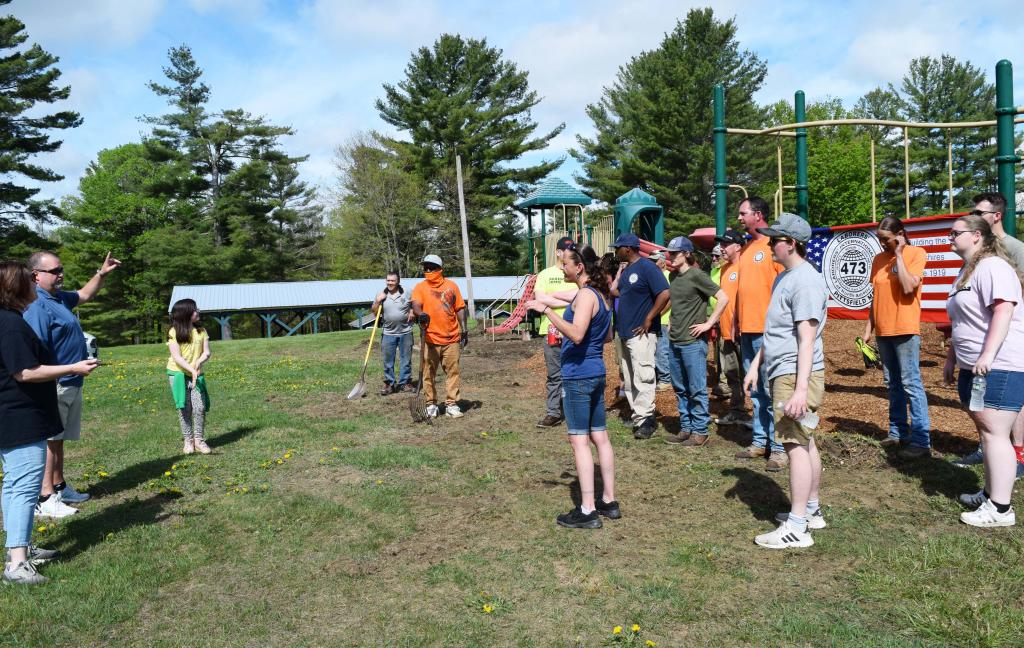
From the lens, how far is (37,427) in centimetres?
450

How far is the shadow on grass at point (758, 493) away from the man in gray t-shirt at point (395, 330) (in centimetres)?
616

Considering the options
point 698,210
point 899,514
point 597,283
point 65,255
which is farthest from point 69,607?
point 65,255

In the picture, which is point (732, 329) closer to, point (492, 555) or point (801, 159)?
point (801, 159)

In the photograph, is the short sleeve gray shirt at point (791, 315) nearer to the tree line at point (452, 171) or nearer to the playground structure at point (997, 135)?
the playground structure at point (997, 135)

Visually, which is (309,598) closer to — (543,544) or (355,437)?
(543,544)

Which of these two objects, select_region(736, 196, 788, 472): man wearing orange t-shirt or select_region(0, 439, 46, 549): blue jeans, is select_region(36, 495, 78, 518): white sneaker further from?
select_region(736, 196, 788, 472): man wearing orange t-shirt

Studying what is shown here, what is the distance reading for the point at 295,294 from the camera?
38156 millimetres

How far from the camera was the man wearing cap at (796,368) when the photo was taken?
13.8 feet

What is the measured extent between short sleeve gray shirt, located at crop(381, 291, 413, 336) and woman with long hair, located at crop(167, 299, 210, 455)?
3.71m

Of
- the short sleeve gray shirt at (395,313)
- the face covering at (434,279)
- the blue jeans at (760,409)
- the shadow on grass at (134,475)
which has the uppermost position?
the face covering at (434,279)

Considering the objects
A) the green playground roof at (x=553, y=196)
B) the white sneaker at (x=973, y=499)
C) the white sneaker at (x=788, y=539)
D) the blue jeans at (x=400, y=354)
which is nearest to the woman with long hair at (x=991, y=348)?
the white sneaker at (x=973, y=499)

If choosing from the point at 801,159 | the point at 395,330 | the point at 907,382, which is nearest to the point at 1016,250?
the point at 907,382

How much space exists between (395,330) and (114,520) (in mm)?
5888

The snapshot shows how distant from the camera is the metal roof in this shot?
36.1m
